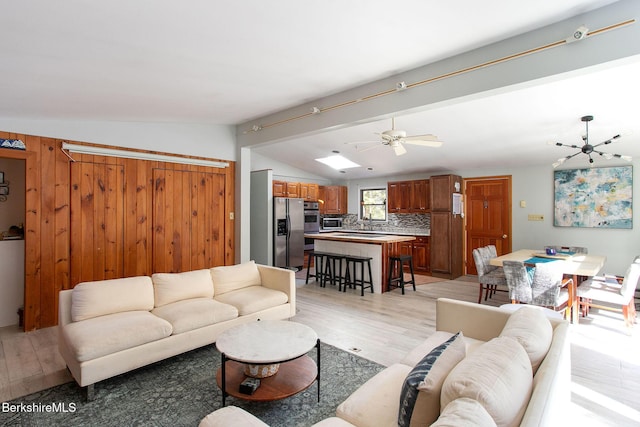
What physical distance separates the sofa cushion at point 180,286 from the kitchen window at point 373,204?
558 centimetres

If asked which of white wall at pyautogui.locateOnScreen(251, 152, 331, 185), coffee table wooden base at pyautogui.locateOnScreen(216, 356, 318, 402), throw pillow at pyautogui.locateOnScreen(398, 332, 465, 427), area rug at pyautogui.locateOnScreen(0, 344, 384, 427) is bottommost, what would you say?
area rug at pyautogui.locateOnScreen(0, 344, 384, 427)

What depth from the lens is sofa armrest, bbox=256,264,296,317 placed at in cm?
385

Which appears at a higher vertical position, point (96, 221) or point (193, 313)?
point (96, 221)

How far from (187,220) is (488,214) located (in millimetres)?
5835

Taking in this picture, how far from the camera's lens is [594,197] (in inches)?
218

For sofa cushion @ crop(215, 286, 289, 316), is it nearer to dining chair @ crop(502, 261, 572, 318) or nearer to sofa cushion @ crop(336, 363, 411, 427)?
sofa cushion @ crop(336, 363, 411, 427)

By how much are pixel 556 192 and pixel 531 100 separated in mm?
3197

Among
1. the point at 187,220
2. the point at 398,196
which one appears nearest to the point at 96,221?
the point at 187,220

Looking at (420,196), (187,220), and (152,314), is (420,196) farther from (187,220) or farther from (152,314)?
(152,314)

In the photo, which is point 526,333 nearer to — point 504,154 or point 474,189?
point 504,154

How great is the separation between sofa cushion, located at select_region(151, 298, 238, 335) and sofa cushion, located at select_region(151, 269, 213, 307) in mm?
76

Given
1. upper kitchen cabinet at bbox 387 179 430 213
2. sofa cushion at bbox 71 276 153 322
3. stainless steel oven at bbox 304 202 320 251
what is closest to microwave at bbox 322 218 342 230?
stainless steel oven at bbox 304 202 320 251

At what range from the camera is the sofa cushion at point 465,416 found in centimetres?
96

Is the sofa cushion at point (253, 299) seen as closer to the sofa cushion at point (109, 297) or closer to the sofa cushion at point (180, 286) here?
the sofa cushion at point (180, 286)
